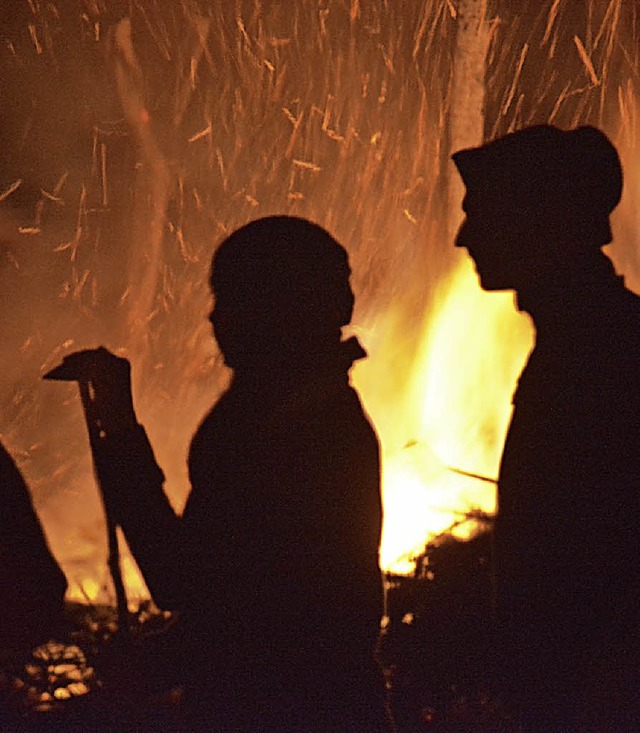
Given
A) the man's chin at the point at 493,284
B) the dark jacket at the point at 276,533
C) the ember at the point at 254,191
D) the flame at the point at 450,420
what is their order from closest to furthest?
1. the ember at the point at 254,191
2. the dark jacket at the point at 276,533
3. the man's chin at the point at 493,284
4. the flame at the point at 450,420

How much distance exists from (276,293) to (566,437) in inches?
40.3

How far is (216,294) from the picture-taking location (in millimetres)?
2311

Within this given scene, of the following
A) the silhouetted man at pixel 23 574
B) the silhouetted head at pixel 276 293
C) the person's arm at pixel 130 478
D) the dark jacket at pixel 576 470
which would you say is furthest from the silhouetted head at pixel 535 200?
the silhouetted man at pixel 23 574

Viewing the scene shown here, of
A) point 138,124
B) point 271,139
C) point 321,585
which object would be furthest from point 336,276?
point 321,585

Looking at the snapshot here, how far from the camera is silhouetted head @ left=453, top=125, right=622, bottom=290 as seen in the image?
7.29ft

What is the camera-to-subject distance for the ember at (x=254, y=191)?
2.04m

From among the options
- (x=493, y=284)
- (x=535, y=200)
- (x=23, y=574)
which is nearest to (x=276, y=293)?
(x=493, y=284)

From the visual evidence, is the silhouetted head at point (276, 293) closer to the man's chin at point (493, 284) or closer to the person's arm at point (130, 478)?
the person's arm at point (130, 478)

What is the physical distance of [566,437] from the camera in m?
2.22

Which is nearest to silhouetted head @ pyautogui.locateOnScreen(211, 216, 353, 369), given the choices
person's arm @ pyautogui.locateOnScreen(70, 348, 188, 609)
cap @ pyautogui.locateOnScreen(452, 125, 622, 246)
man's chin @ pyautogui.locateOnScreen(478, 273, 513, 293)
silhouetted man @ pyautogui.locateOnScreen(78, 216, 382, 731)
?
silhouetted man @ pyautogui.locateOnScreen(78, 216, 382, 731)

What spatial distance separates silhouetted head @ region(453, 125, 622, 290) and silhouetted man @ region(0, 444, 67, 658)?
1709 millimetres

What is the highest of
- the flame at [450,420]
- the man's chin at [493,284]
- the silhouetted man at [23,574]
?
the man's chin at [493,284]

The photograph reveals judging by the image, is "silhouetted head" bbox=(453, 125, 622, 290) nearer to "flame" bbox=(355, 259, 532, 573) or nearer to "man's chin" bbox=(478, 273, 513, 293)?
"man's chin" bbox=(478, 273, 513, 293)

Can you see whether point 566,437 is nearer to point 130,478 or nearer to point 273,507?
point 273,507
